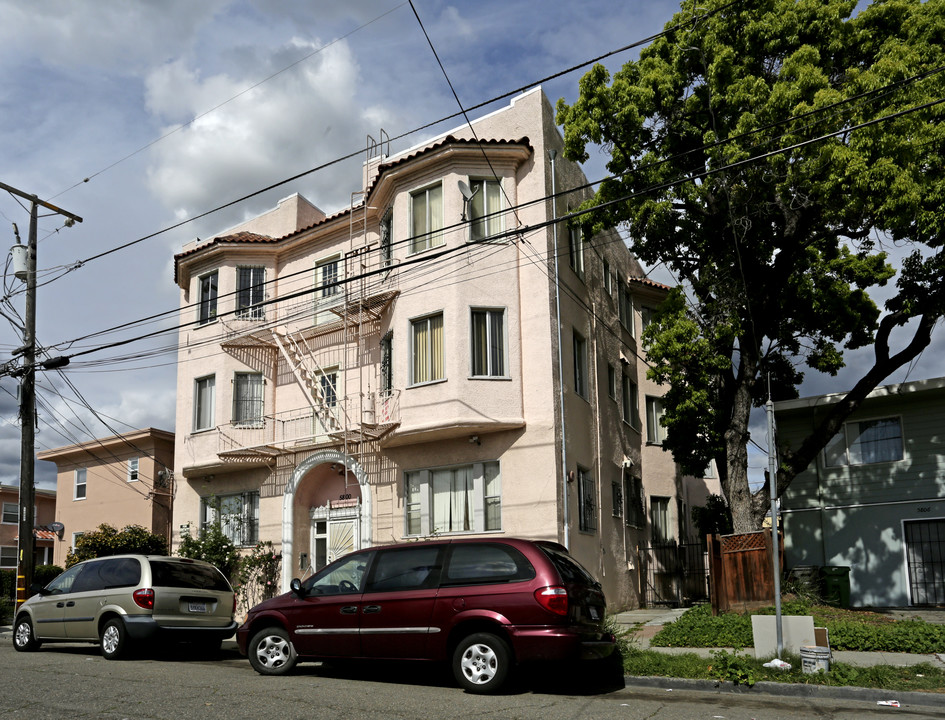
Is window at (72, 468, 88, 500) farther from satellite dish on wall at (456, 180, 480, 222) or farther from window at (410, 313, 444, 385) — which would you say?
satellite dish on wall at (456, 180, 480, 222)

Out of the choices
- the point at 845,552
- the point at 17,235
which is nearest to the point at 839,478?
the point at 845,552

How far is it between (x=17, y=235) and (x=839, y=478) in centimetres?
2088

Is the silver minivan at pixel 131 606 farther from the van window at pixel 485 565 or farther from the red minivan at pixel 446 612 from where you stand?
the van window at pixel 485 565

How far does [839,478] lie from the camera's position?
830 inches

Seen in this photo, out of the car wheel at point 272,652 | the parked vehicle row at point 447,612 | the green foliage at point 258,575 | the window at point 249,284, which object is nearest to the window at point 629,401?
the green foliage at point 258,575

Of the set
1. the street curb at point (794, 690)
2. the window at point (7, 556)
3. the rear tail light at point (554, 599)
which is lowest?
the street curb at point (794, 690)

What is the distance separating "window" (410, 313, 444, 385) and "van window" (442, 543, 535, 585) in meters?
8.19

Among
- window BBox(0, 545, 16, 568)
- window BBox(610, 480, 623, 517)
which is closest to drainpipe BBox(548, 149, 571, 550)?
window BBox(610, 480, 623, 517)

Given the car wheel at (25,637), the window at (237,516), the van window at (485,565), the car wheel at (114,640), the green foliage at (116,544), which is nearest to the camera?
the van window at (485,565)

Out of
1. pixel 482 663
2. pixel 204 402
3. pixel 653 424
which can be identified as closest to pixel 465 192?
pixel 204 402

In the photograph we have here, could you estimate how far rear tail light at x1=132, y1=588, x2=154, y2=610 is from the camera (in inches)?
494

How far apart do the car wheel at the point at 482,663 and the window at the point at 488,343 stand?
8613 mm

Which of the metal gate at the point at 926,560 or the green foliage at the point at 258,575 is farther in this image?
the green foliage at the point at 258,575

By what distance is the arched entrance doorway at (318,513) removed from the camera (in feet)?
65.8
